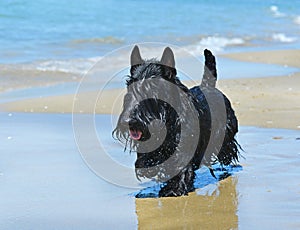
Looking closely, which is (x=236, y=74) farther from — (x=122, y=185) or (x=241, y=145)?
(x=122, y=185)

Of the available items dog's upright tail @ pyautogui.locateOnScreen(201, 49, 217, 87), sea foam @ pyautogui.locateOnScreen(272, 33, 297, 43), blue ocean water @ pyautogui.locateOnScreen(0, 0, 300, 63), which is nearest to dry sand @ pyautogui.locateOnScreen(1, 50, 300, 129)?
dog's upright tail @ pyautogui.locateOnScreen(201, 49, 217, 87)

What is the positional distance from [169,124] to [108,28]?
1551 cm

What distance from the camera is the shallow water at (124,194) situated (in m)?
3.94

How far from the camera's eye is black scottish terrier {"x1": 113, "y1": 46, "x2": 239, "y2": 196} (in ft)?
13.2

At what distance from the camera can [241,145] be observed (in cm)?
573

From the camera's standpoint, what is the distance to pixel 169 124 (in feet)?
13.7

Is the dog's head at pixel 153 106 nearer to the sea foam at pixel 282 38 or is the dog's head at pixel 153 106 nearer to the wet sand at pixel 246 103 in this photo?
the wet sand at pixel 246 103

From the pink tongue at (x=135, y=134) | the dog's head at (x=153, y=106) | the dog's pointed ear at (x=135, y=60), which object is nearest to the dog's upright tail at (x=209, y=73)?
the dog's head at (x=153, y=106)

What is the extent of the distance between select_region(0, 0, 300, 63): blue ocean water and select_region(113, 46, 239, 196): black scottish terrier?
7.80 m

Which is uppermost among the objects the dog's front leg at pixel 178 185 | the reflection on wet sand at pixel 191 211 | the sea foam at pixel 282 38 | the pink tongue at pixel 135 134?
the pink tongue at pixel 135 134

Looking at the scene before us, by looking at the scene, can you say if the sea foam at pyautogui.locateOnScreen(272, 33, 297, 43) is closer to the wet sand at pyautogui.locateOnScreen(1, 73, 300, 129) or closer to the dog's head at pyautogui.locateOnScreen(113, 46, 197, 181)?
the wet sand at pyautogui.locateOnScreen(1, 73, 300, 129)

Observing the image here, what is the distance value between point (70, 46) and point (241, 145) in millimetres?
9546

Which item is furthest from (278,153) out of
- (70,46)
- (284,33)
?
(284,33)

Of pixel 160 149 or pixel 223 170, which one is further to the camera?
pixel 223 170
